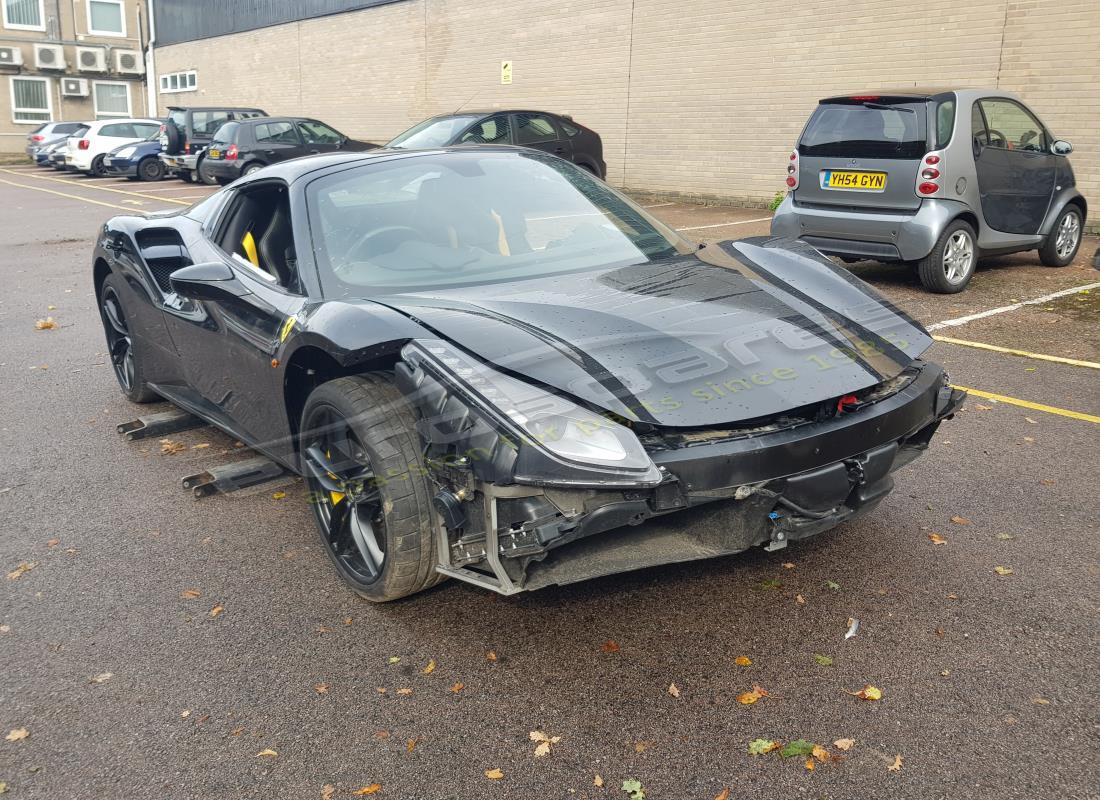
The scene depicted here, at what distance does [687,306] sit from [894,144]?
5.89 meters

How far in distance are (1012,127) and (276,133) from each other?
49.1ft

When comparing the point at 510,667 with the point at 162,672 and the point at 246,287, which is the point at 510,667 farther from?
the point at 246,287

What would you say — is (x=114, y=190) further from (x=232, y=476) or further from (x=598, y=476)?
(x=598, y=476)

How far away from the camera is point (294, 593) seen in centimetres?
345

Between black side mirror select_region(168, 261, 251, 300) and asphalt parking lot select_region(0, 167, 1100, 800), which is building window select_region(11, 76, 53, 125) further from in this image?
black side mirror select_region(168, 261, 251, 300)

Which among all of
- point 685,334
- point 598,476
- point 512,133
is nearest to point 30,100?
point 512,133

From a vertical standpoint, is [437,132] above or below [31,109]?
below

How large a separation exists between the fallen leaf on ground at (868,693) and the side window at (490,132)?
12044 millimetres

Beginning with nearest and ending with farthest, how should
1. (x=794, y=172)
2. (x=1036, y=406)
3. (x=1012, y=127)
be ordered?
(x=1036, y=406) → (x=1012, y=127) → (x=794, y=172)

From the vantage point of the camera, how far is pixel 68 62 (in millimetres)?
41719

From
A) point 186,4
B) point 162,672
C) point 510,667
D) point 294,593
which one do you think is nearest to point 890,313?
point 510,667

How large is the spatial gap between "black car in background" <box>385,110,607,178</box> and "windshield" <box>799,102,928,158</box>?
507 centimetres

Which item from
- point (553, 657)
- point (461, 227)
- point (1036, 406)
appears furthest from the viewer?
point (1036, 406)

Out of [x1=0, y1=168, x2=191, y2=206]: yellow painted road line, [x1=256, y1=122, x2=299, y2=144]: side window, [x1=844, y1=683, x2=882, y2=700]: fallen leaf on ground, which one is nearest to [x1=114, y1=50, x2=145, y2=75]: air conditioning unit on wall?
[x1=0, y1=168, x2=191, y2=206]: yellow painted road line
